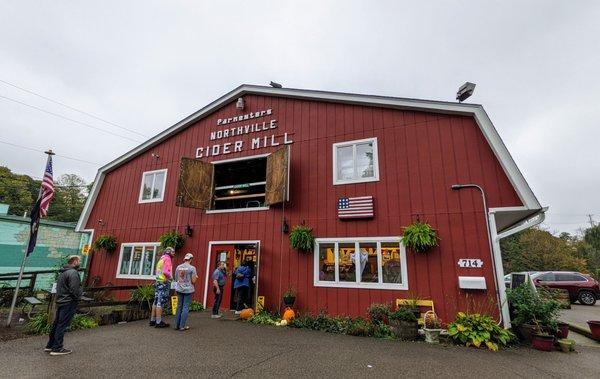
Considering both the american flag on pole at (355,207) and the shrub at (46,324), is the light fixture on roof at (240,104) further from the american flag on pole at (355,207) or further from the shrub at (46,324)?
the shrub at (46,324)

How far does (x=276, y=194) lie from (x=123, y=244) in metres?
7.97

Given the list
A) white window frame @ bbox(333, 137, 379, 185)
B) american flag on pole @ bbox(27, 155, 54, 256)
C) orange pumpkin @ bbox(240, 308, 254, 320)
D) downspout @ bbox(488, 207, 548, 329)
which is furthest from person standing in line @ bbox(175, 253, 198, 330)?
downspout @ bbox(488, 207, 548, 329)

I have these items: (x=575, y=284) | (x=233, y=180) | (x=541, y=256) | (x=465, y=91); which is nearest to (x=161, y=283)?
(x=233, y=180)

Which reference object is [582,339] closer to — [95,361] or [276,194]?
[276,194]

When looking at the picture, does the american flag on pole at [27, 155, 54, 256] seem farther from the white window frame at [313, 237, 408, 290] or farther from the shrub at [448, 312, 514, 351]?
the shrub at [448, 312, 514, 351]

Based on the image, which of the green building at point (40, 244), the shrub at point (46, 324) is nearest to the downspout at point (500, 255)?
the shrub at point (46, 324)

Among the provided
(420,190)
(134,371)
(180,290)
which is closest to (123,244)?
(180,290)

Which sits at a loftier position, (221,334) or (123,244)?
(123,244)

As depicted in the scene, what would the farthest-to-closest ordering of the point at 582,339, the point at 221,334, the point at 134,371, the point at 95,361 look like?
the point at 582,339 < the point at 221,334 < the point at 95,361 < the point at 134,371

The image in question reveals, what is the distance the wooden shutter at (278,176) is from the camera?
978 centimetres

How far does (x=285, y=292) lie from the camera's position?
31.1 feet

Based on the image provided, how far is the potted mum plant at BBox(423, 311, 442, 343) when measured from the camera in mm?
6949

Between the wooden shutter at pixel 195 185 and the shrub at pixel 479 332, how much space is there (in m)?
9.01

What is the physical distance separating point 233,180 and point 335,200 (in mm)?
6463
